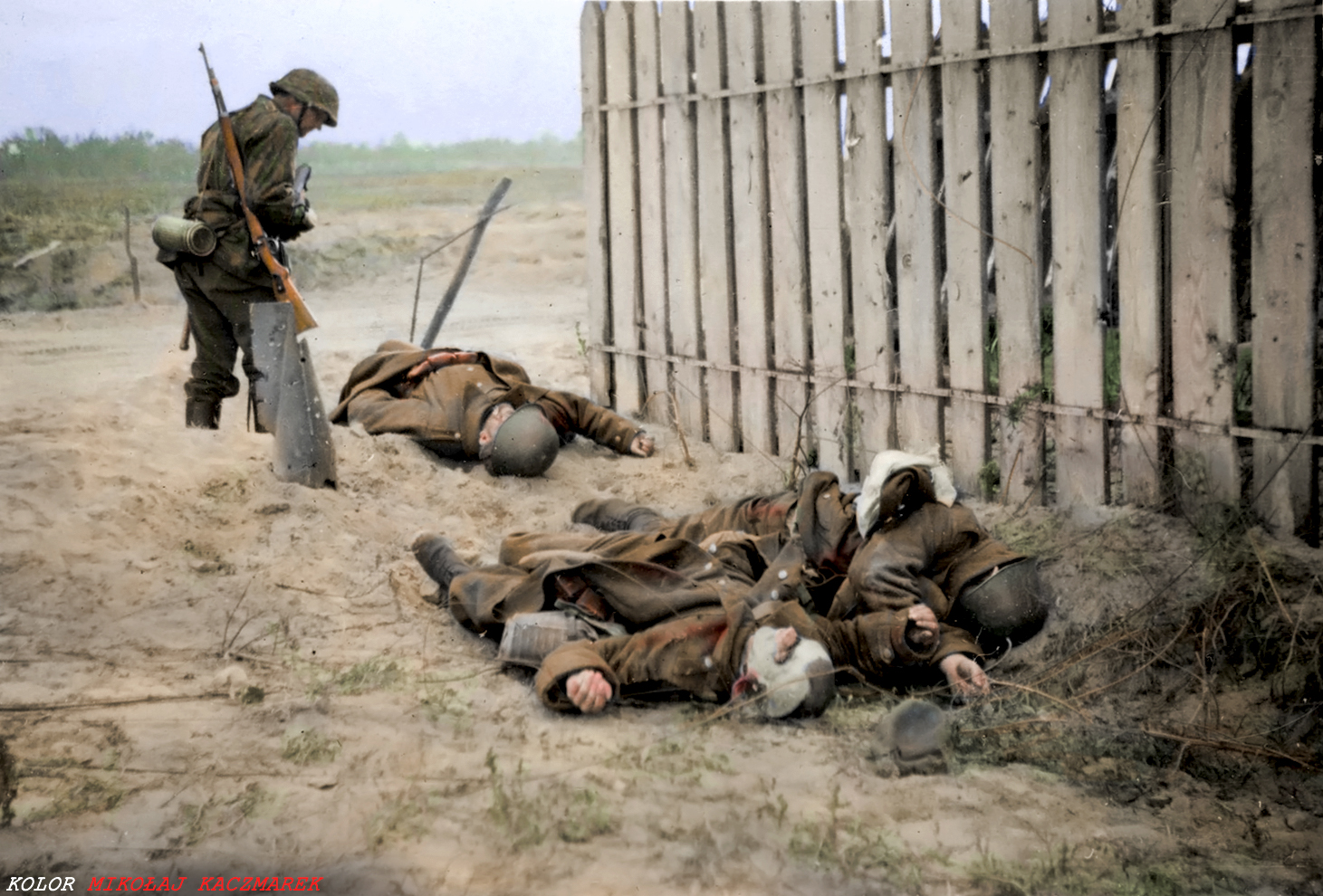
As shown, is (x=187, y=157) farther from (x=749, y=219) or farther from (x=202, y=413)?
(x=749, y=219)

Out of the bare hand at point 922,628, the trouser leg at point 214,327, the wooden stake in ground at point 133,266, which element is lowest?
the bare hand at point 922,628

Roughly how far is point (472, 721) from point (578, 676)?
0.30 m

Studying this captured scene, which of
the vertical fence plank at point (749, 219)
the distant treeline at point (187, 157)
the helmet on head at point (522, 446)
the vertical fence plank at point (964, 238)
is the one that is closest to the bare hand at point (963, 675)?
the vertical fence plank at point (964, 238)

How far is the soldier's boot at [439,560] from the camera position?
13.6ft

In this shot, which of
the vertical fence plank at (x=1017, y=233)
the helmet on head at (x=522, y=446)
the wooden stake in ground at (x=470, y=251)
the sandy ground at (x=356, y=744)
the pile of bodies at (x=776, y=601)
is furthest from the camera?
the wooden stake in ground at (x=470, y=251)

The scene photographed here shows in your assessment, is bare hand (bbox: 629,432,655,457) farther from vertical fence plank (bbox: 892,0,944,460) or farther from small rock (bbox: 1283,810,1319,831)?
small rock (bbox: 1283,810,1319,831)

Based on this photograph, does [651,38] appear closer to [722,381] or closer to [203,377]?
[722,381]

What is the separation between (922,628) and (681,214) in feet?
9.99

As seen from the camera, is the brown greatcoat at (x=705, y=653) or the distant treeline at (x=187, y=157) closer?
the brown greatcoat at (x=705, y=653)

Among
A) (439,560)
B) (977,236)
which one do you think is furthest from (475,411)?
(977,236)

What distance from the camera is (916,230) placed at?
462 cm

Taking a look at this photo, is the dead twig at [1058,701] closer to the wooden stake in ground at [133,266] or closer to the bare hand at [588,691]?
the bare hand at [588,691]

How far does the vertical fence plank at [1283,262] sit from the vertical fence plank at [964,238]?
1051 mm

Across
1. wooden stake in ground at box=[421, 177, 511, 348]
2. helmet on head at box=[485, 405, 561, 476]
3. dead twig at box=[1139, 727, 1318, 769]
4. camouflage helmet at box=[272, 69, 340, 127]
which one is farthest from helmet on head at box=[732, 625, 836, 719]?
wooden stake in ground at box=[421, 177, 511, 348]
